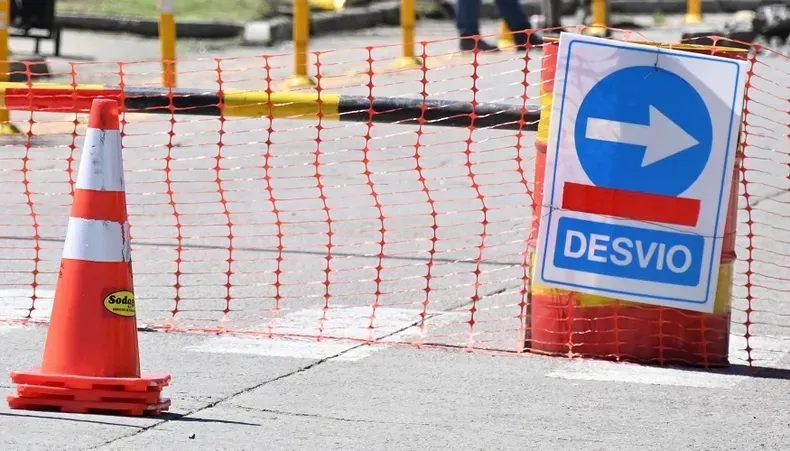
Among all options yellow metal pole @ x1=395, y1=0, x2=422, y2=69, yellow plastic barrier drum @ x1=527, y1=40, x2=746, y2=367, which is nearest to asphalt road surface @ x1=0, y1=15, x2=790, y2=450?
yellow plastic barrier drum @ x1=527, y1=40, x2=746, y2=367

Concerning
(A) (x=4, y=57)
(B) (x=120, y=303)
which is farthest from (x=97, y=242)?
(A) (x=4, y=57)

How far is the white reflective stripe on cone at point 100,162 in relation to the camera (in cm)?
607

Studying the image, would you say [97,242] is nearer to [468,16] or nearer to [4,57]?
[4,57]

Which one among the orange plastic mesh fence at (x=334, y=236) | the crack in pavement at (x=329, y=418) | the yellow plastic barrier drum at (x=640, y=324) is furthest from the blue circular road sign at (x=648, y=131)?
the crack in pavement at (x=329, y=418)

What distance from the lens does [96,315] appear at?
19.7 feet

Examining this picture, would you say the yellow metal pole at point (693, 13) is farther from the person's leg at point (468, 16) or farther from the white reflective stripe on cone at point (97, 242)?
the white reflective stripe on cone at point (97, 242)

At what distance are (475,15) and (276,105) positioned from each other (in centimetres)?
958

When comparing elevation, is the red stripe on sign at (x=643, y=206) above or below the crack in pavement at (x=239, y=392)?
above

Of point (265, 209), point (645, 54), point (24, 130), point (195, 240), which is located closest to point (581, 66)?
point (645, 54)

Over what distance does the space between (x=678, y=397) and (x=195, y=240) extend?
161 inches

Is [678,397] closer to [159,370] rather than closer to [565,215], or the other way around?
[565,215]

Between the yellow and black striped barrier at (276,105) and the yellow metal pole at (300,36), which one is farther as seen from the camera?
the yellow metal pole at (300,36)

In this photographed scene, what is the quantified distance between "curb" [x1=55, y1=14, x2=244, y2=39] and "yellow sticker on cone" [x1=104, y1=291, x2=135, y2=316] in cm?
1372

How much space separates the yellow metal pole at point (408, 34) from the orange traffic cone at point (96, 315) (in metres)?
10.3
